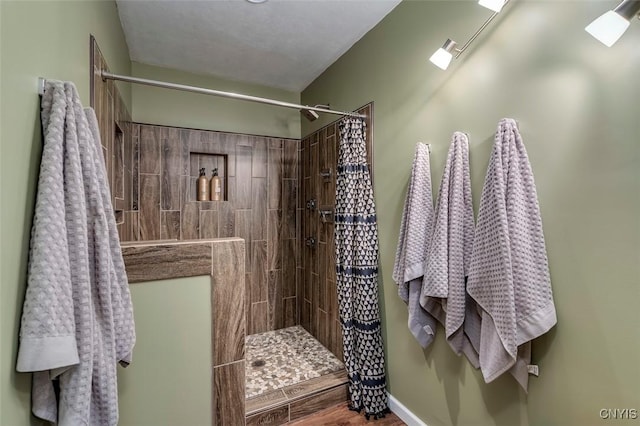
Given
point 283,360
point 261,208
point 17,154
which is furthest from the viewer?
point 261,208

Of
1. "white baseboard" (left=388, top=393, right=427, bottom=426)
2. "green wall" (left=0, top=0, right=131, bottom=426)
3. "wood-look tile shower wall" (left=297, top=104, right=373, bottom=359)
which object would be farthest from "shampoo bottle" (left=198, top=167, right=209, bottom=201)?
"white baseboard" (left=388, top=393, right=427, bottom=426)

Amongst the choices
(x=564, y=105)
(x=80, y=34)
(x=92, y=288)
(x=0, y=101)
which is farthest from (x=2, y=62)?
(x=564, y=105)

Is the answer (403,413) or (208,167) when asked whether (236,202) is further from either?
(403,413)

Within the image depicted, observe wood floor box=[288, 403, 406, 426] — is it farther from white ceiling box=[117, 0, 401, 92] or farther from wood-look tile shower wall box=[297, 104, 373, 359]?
white ceiling box=[117, 0, 401, 92]

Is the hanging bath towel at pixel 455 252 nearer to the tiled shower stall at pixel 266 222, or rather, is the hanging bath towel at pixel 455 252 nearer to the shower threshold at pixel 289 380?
the tiled shower stall at pixel 266 222

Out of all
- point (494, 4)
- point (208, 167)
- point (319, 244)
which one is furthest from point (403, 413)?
point (208, 167)

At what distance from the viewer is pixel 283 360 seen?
237 cm

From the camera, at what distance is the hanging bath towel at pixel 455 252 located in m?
1.32

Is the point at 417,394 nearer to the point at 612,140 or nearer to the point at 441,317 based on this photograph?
the point at 441,317

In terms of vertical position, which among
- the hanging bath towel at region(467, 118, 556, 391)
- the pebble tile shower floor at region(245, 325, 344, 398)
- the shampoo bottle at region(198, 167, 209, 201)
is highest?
the shampoo bottle at region(198, 167, 209, 201)

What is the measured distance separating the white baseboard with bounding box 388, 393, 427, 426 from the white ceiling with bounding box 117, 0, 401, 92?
2.58m

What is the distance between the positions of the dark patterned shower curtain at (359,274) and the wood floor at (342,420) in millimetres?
43

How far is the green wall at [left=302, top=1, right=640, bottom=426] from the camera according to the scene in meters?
0.92

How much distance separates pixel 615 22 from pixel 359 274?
5.19ft
